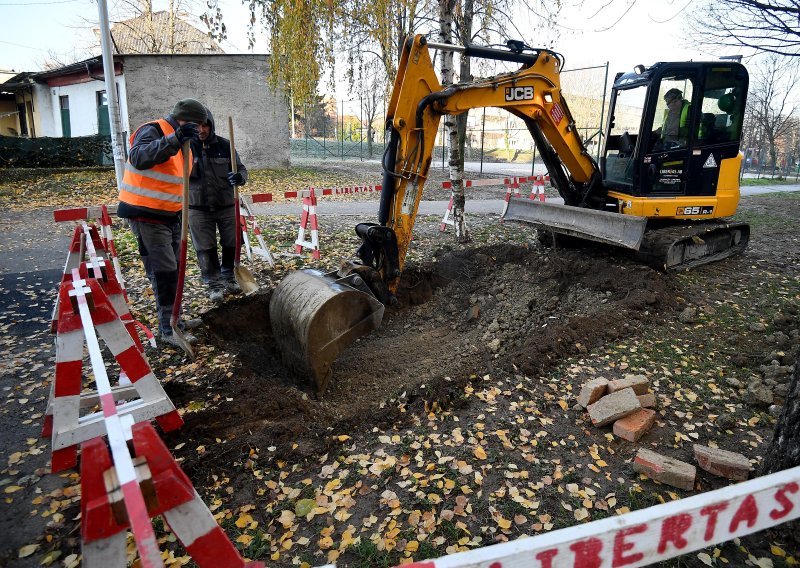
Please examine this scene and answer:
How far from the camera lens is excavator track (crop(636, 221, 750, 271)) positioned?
6285 millimetres

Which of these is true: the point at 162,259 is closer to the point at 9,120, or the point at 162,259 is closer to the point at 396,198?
the point at 396,198

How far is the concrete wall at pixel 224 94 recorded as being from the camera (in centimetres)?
1727

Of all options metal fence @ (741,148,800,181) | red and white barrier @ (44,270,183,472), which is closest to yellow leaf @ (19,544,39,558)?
red and white barrier @ (44,270,183,472)

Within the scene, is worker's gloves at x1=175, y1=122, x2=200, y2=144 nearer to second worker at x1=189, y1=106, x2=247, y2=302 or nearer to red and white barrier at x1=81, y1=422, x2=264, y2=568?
second worker at x1=189, y1=106, x2=247, y2=302

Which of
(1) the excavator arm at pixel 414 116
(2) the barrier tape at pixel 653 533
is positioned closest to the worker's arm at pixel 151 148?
(1) the excavator arm at pixel 414 116

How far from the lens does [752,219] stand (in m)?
11.7

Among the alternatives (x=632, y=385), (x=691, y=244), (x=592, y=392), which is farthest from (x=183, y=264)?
(x=691, y=244)

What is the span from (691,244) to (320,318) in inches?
208

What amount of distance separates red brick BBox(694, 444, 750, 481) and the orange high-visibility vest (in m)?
4.74

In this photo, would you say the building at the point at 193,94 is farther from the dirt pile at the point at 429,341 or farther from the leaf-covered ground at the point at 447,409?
the dirt pile at the point at 429,341

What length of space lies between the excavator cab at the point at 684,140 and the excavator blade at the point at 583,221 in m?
0.56

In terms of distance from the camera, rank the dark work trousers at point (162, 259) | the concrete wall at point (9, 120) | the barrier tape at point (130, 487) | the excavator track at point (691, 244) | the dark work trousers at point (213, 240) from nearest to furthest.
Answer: the barrier tape at point (130, 487) → the dark work trousers at point (162, 259) → the dark work trousers at point (213, 240) → the excavator track at point (691, 244) → the concrete wall at point (9, 120)

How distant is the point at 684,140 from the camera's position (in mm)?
6680

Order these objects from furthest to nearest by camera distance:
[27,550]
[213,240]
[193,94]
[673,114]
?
[193,94], [673,114], [213,240], [27,550]
